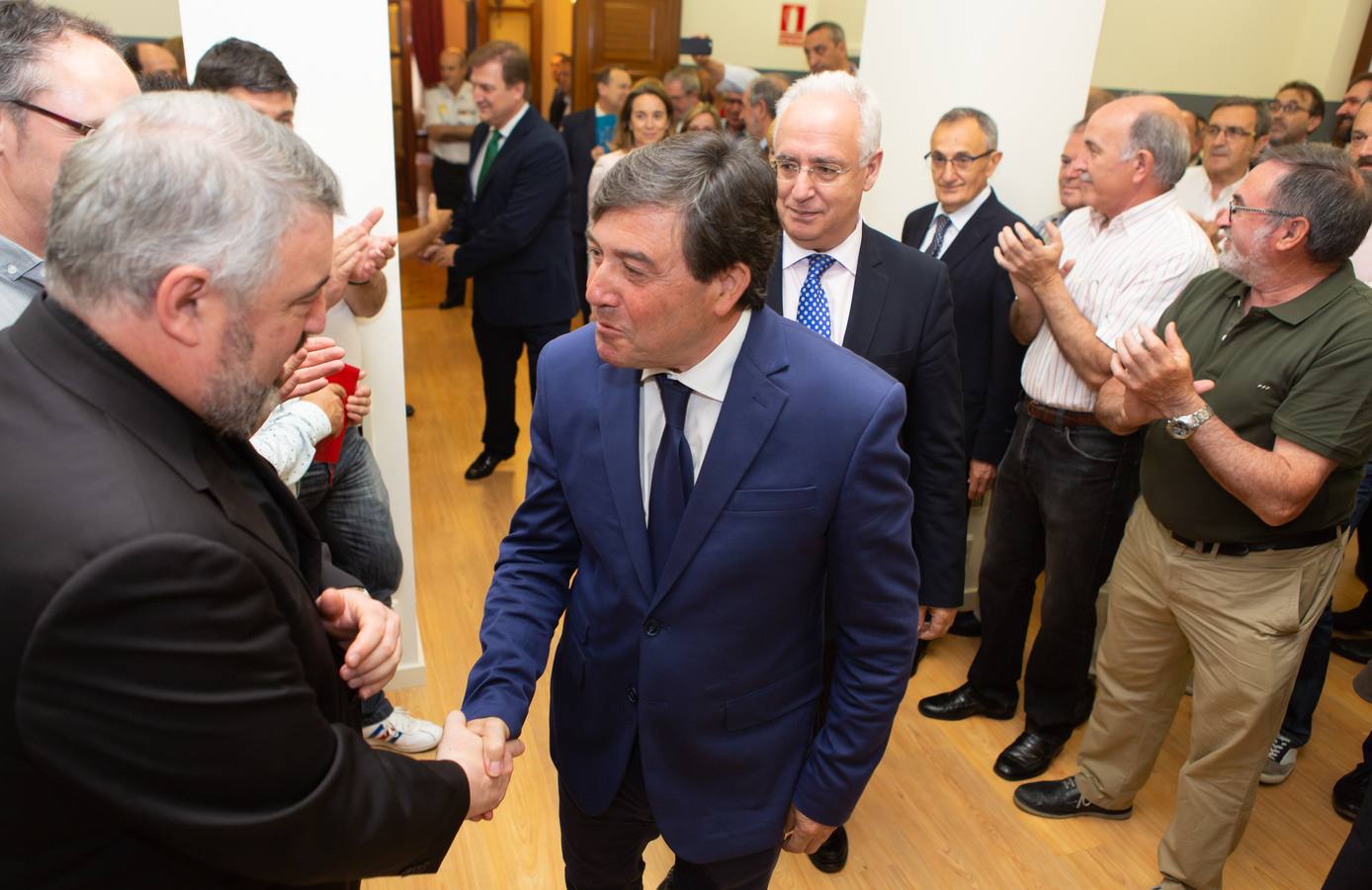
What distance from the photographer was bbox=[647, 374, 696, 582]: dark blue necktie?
4.97 ft

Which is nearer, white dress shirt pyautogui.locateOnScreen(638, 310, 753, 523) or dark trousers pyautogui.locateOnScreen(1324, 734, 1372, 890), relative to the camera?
white dress shirt pyautogui.locateOnScreen(638, 310, 753, 523)

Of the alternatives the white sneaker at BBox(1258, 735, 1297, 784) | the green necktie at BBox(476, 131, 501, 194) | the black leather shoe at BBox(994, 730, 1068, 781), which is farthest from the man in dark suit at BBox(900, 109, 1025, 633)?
the green necktie at BBox(476, 131, 501, 194)

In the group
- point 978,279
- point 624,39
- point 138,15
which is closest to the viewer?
point 978,279

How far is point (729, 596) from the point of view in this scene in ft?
4.91

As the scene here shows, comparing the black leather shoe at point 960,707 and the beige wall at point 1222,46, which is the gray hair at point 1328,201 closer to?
the black leather shoe at point 960,707

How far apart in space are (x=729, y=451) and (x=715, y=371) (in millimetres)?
158

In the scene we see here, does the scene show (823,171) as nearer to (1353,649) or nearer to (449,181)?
(1353,649)

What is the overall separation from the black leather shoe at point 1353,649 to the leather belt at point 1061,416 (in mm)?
2000

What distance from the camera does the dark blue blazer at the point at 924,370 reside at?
2.25 meters

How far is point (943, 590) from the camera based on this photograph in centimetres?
232

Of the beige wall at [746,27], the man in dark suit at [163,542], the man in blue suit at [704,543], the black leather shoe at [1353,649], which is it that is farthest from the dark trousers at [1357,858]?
the beige wall at [746,27]

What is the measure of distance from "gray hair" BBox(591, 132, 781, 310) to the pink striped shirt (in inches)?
65.3

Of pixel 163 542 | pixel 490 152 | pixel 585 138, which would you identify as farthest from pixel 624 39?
pixel 163 542

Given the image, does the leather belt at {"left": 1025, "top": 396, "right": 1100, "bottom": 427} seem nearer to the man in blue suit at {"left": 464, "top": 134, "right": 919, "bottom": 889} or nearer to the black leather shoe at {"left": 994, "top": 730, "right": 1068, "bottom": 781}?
the black leather shoe at {"left": 994, "top": 730, "right": 1068, "bottom": 781}
